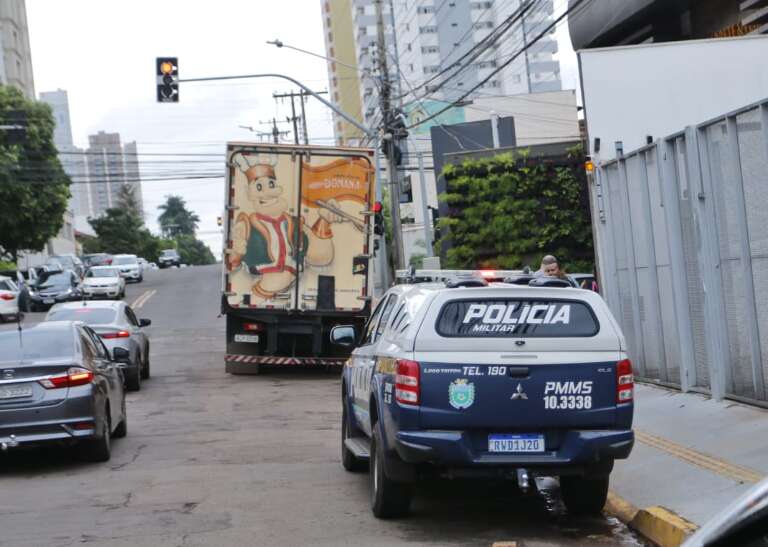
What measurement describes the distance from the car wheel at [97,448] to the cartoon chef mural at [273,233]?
8997 millimetres

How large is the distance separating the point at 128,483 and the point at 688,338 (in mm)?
6958

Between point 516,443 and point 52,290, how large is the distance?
1533 inches

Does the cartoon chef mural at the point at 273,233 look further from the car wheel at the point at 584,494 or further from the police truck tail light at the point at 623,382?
the police truck tail light at the point at 623,382

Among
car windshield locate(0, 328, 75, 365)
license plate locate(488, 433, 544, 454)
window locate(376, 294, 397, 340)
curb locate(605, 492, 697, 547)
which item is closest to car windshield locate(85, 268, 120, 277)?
car windshield locate(0, 328, 75, 365)

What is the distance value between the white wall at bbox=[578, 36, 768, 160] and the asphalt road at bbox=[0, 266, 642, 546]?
282 inches

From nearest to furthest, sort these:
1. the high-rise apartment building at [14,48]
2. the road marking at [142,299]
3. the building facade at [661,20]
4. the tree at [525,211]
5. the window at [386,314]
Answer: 1. the window at [386,314]
2. the building facade at [661,20]
3. the tree at [525,211]
4. the road marking at [142,299]
5. the high-rise apartment building at [14,48]

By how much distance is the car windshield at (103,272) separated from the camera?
4803cm

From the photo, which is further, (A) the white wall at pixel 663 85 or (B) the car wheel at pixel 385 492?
(A) the white wall at pixel 663 85

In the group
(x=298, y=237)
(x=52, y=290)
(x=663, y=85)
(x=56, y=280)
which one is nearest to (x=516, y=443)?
(x=663, y=85)

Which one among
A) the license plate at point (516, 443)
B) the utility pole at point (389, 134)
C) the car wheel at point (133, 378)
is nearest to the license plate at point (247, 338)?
the car wheel at point (133, 378)

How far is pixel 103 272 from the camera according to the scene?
48.3 metres

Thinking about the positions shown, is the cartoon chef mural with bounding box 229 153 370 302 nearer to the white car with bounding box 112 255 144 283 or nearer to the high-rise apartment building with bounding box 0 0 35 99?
the white car with bounding box 112 255 144 283

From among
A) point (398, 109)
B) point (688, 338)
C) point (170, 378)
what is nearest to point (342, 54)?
point (398, 109)

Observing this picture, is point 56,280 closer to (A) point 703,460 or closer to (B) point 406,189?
(B) point 406,189
